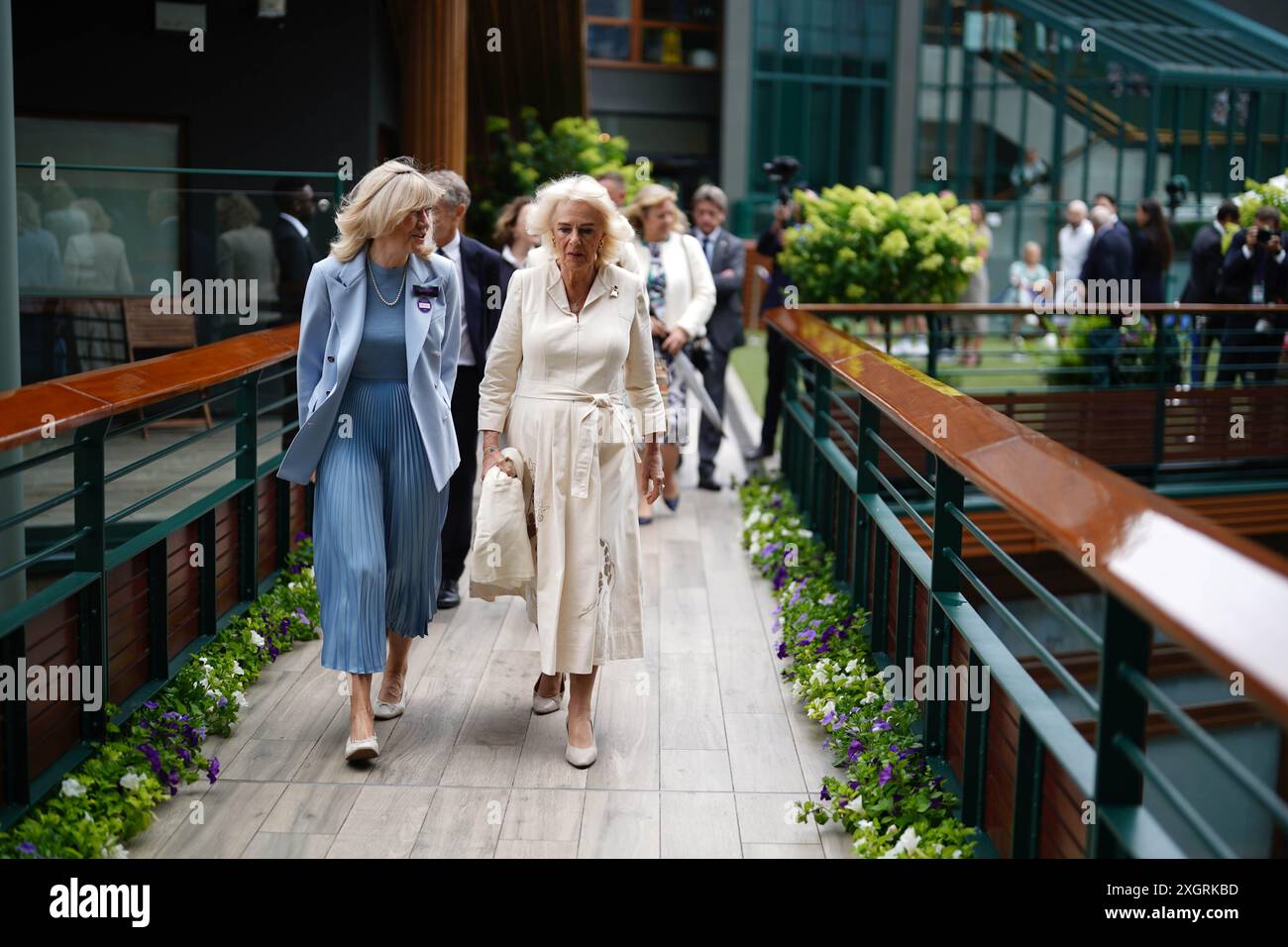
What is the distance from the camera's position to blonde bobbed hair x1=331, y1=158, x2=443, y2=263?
15.8 ft

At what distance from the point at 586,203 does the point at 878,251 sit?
596cm

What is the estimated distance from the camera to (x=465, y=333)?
6719 mm

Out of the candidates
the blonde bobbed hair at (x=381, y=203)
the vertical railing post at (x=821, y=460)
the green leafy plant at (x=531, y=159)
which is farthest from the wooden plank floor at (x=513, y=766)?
the green leafy plant at (x=531, y=159)

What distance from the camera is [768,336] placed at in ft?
35.3

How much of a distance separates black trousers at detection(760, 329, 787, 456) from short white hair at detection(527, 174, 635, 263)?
5.71 meters

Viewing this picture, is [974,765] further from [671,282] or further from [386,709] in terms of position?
[671,282]

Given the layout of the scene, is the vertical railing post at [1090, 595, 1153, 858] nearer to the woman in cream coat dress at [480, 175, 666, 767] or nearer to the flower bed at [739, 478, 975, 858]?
the flower bed at [739, 478, 975, 858]

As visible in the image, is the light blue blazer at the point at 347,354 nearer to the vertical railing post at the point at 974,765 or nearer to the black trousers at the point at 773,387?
the vertical railing post at the point at 974,765

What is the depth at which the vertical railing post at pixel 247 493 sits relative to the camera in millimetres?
6430

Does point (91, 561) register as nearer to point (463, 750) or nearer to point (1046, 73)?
point (463, 750)

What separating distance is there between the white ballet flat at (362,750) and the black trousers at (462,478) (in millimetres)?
A: 2239

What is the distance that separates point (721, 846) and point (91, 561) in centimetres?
204

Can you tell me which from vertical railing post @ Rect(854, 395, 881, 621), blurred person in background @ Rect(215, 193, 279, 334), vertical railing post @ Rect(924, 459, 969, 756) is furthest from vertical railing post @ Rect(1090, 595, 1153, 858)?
blurred person in background @ Rect(215, 193, 279, 334)
